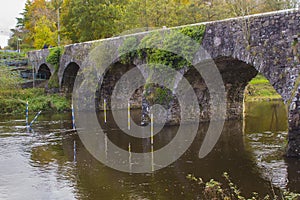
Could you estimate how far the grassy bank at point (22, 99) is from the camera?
24.9 meters

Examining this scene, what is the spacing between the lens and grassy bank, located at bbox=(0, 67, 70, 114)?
24.9 m

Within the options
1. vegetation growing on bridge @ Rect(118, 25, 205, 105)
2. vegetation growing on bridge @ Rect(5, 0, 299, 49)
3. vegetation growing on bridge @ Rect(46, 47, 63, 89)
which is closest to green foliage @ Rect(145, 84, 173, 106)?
vegetation growing on bridge @ Rect(118, 25, 205, 105)

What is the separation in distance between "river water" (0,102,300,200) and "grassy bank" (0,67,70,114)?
7872mm

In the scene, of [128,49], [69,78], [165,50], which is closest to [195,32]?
[165,50]

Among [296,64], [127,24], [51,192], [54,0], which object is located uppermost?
[54,0]

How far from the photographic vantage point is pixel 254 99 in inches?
1213

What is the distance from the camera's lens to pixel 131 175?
1064 cm

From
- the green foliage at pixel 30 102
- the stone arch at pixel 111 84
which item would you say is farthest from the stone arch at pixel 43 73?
the stone arch at pixel 111 84

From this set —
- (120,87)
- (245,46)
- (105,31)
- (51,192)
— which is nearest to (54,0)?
(105,31)

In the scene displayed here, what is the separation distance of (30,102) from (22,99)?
71 centimetres

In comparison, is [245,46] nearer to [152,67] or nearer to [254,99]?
[152,67]

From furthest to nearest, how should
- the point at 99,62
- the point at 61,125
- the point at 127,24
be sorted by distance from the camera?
the point at 127,24 < the point at 99,62 < the point at 61,125

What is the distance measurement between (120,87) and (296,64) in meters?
15.0

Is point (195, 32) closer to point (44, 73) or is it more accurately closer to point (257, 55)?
point (257, 55)
